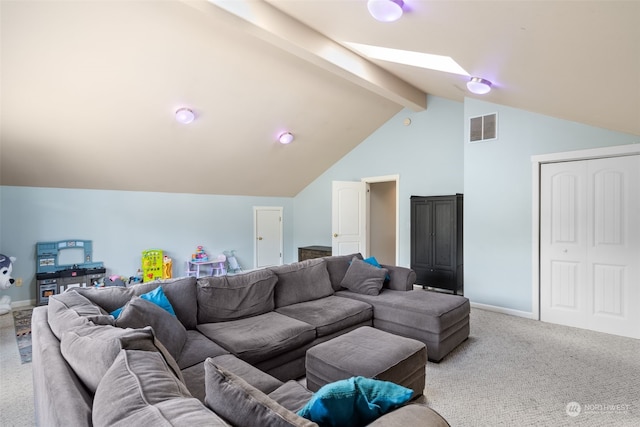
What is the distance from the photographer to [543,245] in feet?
13.2

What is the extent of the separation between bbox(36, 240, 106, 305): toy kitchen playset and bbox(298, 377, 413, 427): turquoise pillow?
469 cm

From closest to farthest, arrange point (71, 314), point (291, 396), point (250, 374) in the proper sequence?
1. point (291, 396)
2. point (71, 314)
3. point (250, 374)

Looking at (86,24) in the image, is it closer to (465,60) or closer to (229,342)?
(229,342)

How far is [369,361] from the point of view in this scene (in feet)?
6.81

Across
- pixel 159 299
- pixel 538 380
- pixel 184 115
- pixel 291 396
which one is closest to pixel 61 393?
pixel 291 396

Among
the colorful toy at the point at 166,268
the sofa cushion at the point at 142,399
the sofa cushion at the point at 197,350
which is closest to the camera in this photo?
the sofa cushion at the point at 142,399

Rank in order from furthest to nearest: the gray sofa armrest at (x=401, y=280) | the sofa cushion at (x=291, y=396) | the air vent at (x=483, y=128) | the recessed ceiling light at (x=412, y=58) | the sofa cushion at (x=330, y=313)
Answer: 1. the air vent at (x=483, y=128)
2. the gray sofa armrest at (x=401, y=280)
3. the recessed ceiling light at (x=412, y=58)
4. the sofa cushion at (x=330, y=313)
5. the sofa cushion at (x=291, y=396)

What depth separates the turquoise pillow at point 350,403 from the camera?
1032 millimetres

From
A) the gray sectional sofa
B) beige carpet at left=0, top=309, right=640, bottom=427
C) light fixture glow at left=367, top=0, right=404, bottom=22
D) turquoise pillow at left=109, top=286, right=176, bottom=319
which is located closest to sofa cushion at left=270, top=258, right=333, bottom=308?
the gray sectional sofa

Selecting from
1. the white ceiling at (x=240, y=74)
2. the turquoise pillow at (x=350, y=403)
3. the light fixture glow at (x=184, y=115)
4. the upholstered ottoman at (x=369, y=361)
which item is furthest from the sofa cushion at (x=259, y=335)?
the light fixture glow at (x=184, y=115)

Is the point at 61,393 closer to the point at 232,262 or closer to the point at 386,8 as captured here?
the point at 386,8

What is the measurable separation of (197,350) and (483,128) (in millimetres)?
Result: 4244

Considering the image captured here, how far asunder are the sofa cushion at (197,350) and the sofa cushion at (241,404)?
3.30ft

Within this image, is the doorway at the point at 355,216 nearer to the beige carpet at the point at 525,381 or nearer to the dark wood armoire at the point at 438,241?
the dark wood armoire at the point at 438,241
